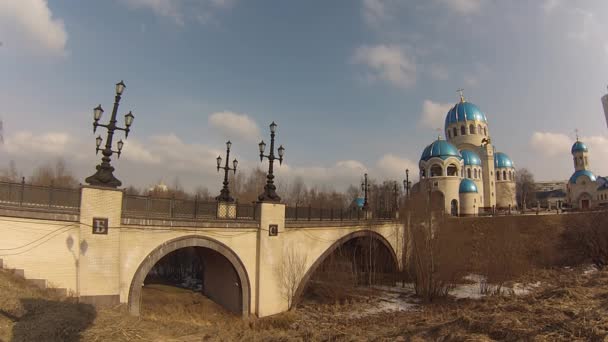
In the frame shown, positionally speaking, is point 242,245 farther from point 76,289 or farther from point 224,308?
point 76,289

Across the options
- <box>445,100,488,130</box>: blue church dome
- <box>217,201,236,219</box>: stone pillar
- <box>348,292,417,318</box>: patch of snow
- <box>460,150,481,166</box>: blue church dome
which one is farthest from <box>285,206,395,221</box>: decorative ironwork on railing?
<box>445,100,488,130</box>: blue church dome

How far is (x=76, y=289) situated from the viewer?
29.2 ft

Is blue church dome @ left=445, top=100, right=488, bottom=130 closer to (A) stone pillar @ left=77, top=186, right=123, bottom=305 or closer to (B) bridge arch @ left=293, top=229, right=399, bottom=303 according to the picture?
(B) bridge arch @ left=293, top=229, right=399, bottom=303

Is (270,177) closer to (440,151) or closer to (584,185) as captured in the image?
(440,151)

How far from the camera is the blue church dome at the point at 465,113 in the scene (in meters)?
47.1

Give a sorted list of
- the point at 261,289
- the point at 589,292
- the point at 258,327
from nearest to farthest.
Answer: the point at 589,292 < the point at 258,327 < the point at 261,289

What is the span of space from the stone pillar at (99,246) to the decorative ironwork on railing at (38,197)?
0.34 meters

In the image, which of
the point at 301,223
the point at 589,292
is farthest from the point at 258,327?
the point at 589,292

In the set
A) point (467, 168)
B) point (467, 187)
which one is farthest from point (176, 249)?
point (467, 168)

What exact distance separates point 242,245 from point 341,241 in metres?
7.81

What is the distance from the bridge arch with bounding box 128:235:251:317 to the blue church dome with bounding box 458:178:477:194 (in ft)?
114

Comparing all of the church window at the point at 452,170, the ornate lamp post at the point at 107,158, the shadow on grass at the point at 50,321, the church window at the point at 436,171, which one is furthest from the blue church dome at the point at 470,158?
the shadow on grass at the point at 50,321

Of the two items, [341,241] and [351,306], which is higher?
[341,241]

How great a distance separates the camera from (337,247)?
1984cm
